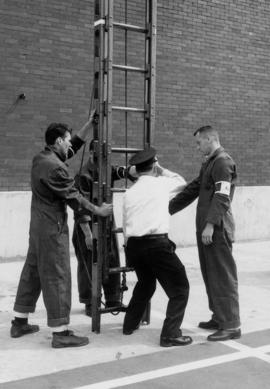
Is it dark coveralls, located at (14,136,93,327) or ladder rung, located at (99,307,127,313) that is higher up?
dark coveralls, located at (14,136,93,327)

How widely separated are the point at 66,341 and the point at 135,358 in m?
0.64

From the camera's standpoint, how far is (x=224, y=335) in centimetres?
534

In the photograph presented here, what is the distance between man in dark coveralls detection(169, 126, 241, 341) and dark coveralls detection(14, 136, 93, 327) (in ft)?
3.62

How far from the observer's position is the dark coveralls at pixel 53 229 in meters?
5.02

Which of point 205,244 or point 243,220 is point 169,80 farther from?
point 205,244

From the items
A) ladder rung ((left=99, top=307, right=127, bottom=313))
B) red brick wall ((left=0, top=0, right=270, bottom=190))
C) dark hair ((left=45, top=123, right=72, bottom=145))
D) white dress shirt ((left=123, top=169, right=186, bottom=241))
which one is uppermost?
red brick wall ((left=0, top=0, right=270, bottom=190))

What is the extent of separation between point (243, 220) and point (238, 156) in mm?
1278

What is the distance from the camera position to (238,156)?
11.6 m

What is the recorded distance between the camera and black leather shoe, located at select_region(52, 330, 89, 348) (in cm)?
504

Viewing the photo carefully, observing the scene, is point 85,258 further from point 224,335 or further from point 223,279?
point 224,335

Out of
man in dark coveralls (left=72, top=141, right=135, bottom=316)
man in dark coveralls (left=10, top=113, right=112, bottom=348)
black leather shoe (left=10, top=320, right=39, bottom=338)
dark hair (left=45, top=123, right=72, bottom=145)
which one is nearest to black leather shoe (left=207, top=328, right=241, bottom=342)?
man in dark coveralls (left=72, top=141, right=135, bottom=316)

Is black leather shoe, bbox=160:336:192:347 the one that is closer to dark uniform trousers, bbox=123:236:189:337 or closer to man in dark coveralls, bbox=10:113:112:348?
dark uniform trousers, bbox=123:236:189:337

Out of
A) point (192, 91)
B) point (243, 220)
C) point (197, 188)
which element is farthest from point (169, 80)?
point (197, 188)

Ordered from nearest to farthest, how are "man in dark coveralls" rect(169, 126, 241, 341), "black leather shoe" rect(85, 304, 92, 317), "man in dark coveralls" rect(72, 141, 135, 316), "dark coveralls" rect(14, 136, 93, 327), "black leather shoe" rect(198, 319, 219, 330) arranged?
"dark coveralls" rect(14, 136, 93, 327)
"man in dark coveralls" rect(169, 126, 241, 341)
"black leather shoe" rect(198, 319, 219, 330)
"man in dark coveralls" rect(72, 141, 135, 316)
"black leather shoe" rect(85, 304, 92, 317)
